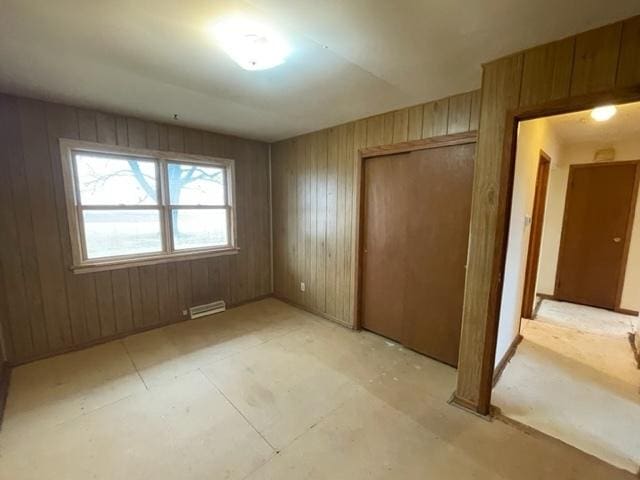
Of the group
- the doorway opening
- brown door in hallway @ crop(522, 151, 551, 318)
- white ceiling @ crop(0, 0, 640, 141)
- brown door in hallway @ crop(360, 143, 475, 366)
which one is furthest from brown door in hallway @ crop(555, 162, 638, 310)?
white ceiling @ crop(0, 0, 640, 141)

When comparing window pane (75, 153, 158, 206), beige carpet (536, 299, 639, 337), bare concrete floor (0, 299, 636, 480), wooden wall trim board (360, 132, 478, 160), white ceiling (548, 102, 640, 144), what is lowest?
bare concrete floor (0, 299, 636, 480)

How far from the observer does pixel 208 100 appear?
251cm

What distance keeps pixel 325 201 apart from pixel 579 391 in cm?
295

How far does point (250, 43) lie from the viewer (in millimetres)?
1579

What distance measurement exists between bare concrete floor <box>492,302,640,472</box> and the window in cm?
357

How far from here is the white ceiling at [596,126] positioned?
2.85 meters

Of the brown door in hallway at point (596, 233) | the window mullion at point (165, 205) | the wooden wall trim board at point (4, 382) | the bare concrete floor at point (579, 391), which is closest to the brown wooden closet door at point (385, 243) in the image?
the bare concrete floor at point (579, 391)

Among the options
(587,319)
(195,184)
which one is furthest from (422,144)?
(587,319)

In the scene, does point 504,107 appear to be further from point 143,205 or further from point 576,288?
point 576,288

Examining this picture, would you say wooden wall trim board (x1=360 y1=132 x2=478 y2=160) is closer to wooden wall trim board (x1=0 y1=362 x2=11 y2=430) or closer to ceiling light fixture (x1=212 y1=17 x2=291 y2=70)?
ceiling light fixture (x1=212 y1=17 x2=291 y2=70)

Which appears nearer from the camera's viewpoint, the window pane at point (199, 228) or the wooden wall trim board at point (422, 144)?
the wooden wall trim board at point (422, 144)

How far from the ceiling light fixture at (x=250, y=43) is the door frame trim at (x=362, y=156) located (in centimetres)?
143

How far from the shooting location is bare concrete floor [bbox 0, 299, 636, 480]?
1562 mm

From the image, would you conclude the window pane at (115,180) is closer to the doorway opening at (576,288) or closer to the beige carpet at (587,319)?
the doorway opening at (576,288)
